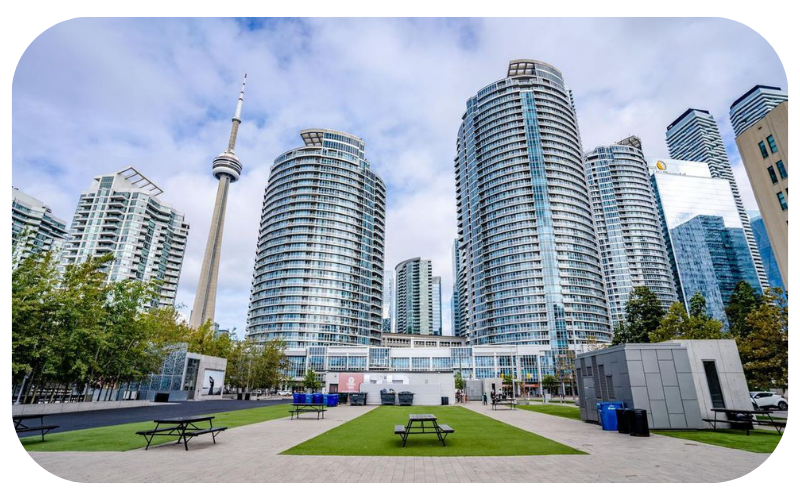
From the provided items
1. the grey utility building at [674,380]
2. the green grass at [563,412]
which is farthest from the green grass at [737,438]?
the green grass at [563,412]

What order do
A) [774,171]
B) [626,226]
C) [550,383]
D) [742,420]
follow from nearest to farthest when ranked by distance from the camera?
[774,171]
[742,420]
[550,383]
[626,226]

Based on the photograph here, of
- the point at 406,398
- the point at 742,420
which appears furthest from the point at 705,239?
the point at 742,420

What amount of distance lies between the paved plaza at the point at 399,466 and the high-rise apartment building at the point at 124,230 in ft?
364

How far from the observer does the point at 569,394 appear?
94.6 m

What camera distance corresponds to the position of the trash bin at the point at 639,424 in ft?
40.7

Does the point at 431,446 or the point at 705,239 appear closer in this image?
the point at 431,446

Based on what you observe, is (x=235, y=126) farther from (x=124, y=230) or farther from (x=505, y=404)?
(x=505, y=404)

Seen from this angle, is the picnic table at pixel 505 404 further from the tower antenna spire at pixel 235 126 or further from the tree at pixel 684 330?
the tower antenna spire at pixel 235 126

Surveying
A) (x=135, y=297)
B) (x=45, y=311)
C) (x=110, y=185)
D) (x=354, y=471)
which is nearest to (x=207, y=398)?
(x=135, y=297)

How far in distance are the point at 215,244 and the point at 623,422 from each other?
382ft

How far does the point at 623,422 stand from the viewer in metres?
13.3
